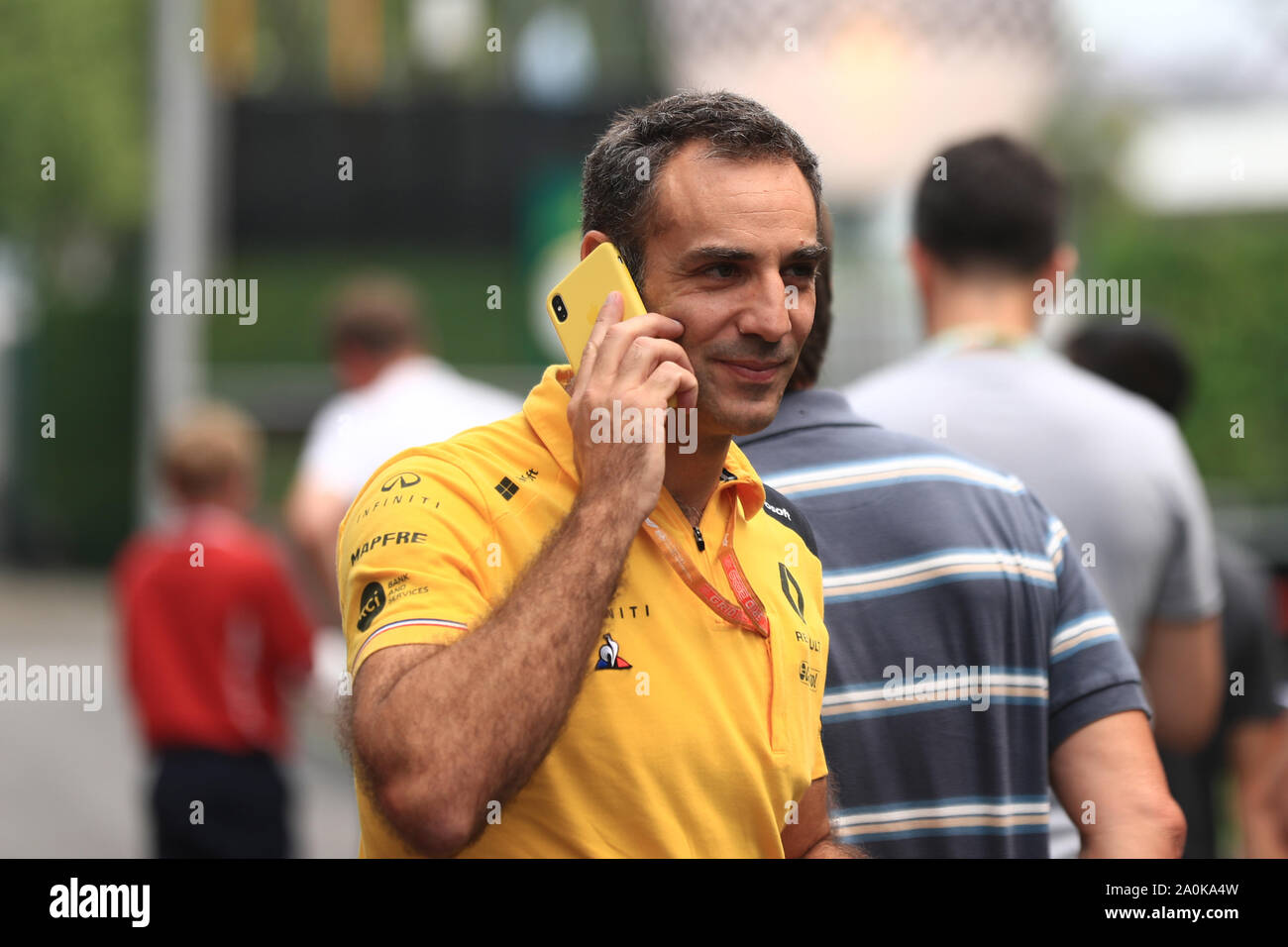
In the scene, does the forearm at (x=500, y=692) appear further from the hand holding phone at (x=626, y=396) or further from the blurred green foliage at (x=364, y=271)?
the blurred green foliage at (x=364, y=271)

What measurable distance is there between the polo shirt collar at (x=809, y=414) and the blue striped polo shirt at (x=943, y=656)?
0.06m

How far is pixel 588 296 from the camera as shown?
204 centimetres

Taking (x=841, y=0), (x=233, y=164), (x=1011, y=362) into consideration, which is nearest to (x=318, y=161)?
(x=233, y=164)

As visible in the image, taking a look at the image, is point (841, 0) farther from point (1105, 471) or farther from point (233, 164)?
point (1105, 471)

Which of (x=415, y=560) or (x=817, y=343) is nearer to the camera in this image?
(x=415, y=560)

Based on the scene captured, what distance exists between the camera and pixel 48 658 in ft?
50.4

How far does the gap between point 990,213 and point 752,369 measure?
1.53 m

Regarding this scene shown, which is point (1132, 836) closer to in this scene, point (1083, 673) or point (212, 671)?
point (1083, 673)

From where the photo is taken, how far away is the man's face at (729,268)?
6.53 feet

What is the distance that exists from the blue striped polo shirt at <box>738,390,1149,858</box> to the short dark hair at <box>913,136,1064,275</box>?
39.6 inches

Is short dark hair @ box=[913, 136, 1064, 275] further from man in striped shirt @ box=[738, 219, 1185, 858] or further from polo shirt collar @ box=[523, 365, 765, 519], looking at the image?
polo shirt collar @ box=[523, 365, 765, 519]

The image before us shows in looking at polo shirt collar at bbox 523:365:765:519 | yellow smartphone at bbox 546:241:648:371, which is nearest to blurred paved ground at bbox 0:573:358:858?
polo shirt collar at bbox 523:365:765:519

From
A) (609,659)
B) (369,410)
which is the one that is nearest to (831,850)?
(609,659)
